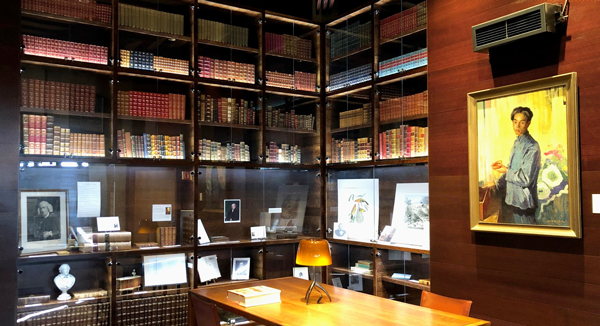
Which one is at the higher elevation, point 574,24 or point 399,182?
point 574,24

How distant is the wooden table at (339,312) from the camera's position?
2730 millimetres

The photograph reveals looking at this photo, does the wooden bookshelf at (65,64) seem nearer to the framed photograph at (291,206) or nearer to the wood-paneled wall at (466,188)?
the framed photograph at (291,206)

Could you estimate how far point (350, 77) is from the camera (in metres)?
5.70

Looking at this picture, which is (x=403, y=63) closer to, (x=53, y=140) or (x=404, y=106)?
(x=404, y=106)

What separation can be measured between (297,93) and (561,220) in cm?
342

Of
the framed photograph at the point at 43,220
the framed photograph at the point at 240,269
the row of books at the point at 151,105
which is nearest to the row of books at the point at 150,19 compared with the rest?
the row of books at the point at 151,105

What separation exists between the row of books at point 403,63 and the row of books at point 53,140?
9.86 ft

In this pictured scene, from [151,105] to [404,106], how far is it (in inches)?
104

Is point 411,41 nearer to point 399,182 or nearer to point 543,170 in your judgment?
point 399,182

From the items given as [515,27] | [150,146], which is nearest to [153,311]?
[150,146]

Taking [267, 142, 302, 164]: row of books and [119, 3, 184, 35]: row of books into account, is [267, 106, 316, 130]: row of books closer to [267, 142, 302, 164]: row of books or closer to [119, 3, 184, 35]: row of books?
[267, 142, 302, 164]: row of books

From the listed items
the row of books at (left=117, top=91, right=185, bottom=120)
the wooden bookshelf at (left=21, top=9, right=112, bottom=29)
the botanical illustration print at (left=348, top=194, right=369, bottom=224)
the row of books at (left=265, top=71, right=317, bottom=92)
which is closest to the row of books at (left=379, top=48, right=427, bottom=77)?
the row of books at (left=265, top=71, right=317, bottom=92)

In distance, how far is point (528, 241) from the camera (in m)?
3.57

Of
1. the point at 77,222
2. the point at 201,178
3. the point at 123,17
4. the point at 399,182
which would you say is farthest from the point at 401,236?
the point at 123,17
